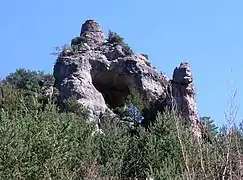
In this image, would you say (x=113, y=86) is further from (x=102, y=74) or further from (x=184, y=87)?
(x=184, y=87)

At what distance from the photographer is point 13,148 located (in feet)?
52.1

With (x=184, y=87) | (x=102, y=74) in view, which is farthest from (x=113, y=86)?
(x=184, y=87)

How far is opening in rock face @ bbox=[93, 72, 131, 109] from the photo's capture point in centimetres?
3956

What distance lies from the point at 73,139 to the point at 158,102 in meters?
17.3

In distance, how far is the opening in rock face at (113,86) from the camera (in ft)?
130

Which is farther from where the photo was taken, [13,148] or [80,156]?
[80,156]

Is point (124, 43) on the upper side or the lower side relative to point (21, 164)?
upper

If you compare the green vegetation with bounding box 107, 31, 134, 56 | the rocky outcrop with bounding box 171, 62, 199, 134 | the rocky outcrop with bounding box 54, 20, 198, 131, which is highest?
the green vegetation with bounding box 107, 31, 134, 56

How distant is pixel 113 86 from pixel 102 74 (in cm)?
210

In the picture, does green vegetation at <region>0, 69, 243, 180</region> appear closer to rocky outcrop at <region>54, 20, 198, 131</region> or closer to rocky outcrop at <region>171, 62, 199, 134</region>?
rocky outcrop at <region>54, 20, 198, 131</region>

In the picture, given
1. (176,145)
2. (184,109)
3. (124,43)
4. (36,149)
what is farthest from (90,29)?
(36,149)

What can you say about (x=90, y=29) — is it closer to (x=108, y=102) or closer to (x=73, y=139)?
(x=108, y=102)

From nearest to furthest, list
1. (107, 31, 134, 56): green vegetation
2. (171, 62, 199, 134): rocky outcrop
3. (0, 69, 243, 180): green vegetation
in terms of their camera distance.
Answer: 1. (0, 69, 243, 180): green vegetation
2. (171, 62, 199, 134): rocky outcrop
3. (107, 31, 134, 56): green vegetation

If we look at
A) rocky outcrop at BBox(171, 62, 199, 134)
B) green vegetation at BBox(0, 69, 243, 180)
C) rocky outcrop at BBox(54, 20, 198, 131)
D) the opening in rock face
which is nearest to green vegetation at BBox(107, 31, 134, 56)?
rocky outcrop at BBox(54, 20, 198, 131)
